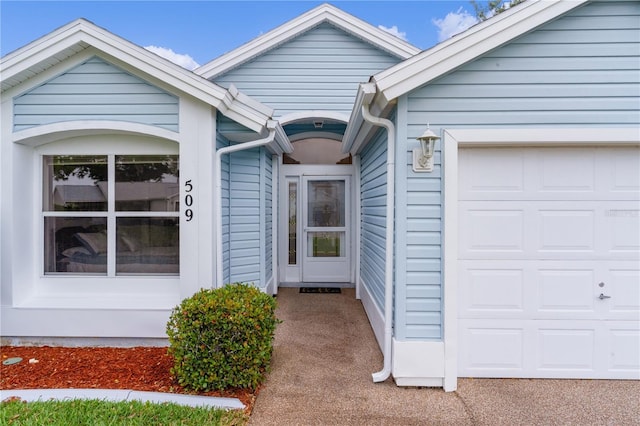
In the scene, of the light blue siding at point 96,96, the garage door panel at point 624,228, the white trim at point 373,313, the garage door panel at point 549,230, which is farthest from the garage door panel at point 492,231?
the light blue siding at point 96,96

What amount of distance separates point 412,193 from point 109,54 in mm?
3772

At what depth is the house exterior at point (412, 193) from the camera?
3230 mm

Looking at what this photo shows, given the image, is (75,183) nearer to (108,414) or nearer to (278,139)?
(278,139)

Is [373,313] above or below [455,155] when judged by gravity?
below

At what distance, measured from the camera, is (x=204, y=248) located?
13.1 ft

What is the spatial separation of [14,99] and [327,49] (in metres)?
5.15

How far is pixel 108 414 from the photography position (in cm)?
269

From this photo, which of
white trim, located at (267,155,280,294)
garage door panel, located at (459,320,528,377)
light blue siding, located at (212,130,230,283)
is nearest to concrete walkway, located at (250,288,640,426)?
garage door panel, located at (459,320,528,377)

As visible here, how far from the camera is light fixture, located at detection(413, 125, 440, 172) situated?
310 centimetres

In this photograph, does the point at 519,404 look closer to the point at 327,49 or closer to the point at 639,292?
the point at 639,292

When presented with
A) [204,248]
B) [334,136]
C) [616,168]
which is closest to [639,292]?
[616,168]

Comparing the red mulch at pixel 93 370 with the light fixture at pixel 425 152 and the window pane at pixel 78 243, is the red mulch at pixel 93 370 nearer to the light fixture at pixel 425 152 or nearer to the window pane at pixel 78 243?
the window pane at pixel 78 243

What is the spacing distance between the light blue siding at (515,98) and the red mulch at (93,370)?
1.94 meters

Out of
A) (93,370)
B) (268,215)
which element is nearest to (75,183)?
(93,370)
